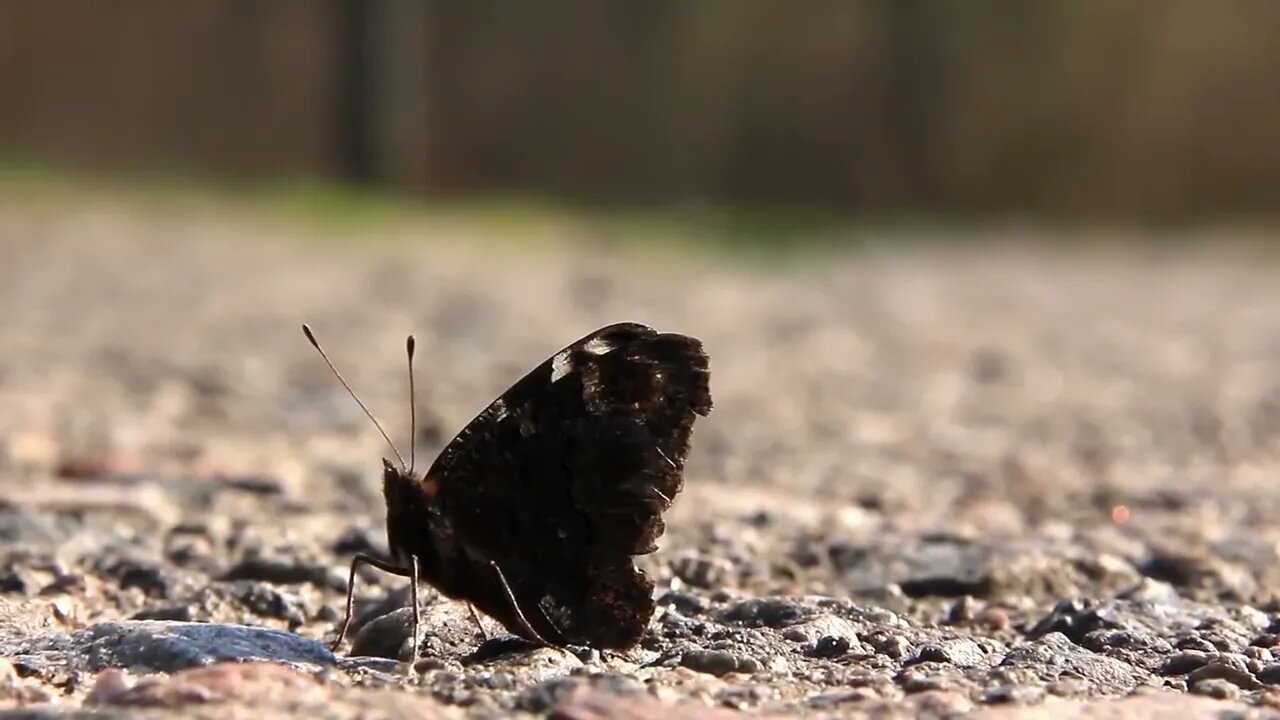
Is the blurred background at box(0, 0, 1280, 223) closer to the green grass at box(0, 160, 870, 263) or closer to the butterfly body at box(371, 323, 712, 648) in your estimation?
the green grass at box(0, 160, 870, 263)

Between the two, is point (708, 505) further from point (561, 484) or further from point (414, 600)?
point (414, 600)

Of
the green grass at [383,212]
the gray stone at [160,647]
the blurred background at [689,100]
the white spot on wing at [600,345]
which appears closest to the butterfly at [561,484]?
the white spot on wing at [600,345]

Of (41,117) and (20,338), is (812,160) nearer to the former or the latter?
(41,117)

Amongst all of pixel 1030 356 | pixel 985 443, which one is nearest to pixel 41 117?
pixel 1030 356

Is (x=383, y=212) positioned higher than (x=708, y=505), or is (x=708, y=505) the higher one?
(x=383, y=212)

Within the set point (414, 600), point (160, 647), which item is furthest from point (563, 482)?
point (160, 647)

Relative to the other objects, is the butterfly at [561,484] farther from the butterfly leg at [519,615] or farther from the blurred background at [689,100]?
the blurred background at [689,100]
